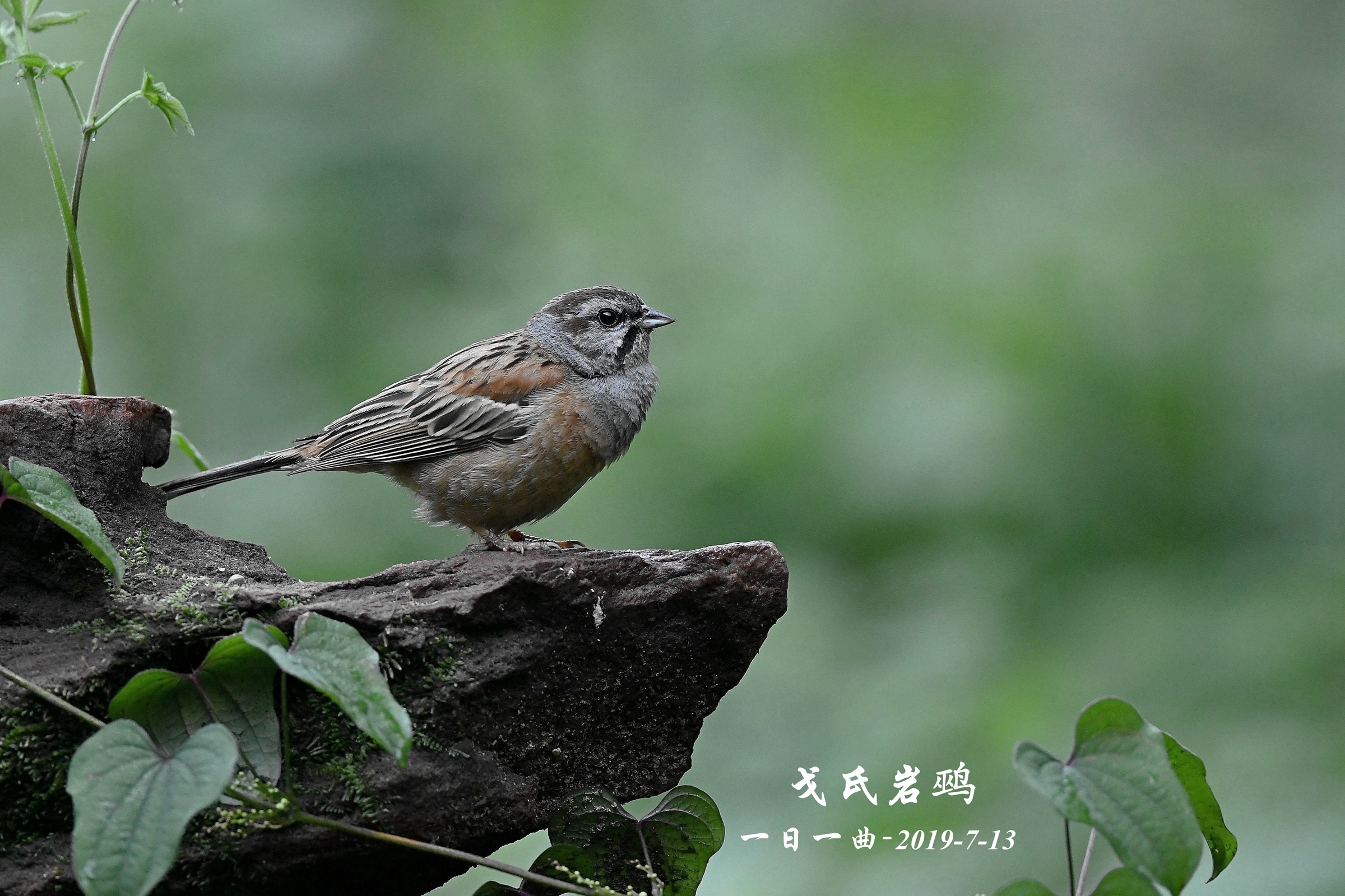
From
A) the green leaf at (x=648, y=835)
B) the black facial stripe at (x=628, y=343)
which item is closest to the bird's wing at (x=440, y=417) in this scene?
the black facial stripe at (x=628, y=343)

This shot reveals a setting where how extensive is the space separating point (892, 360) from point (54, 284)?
549 centimetres

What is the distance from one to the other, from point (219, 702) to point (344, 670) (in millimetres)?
419

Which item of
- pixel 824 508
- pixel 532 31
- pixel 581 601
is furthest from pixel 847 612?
pixel 532 31

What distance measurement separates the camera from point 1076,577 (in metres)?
7.14

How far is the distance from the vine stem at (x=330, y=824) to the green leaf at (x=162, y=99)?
1.59 m

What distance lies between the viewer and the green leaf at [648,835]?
3.36 m

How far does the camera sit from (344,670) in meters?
2.52

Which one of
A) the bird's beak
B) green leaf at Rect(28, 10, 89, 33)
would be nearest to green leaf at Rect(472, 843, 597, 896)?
the bird's beak

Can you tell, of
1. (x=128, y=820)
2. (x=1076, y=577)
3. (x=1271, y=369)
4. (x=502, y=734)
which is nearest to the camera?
(x=128, y=820)

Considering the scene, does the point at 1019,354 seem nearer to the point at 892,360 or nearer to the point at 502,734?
the point at 892,360

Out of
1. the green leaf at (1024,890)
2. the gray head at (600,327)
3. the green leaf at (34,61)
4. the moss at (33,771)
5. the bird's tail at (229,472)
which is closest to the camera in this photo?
the green leaf at (1024,890)

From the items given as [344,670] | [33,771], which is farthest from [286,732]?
[33,771]

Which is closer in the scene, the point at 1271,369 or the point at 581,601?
the point at 581,601

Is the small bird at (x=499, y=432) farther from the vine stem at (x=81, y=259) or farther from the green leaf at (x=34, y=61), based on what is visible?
the green leaf at (x=34, y=61)
